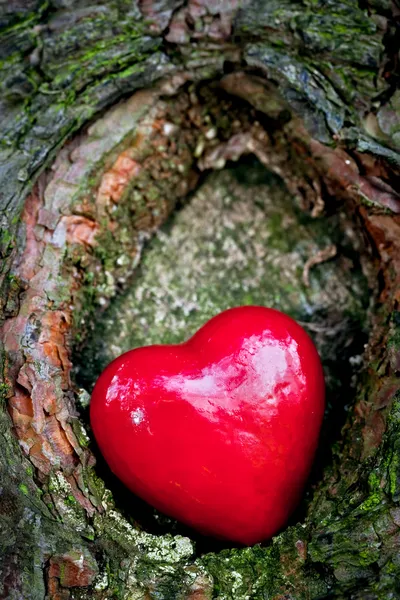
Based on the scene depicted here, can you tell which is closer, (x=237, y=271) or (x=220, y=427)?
(x=220, y=427)

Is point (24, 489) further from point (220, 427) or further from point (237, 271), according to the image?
point (237, 271)

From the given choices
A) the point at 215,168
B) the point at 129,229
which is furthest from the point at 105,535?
the point at 215,168

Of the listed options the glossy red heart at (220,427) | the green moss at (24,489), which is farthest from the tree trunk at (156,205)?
the glossy red heart at (220,427)

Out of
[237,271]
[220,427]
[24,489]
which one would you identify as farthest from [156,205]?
[24,489]

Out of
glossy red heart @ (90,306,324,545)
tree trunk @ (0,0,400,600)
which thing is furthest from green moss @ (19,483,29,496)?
glossy red heart @ (90,306,324,545)

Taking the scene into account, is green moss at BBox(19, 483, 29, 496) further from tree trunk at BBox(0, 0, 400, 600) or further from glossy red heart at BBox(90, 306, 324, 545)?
glossy red heart at BBox(90, 306, 324, 545)

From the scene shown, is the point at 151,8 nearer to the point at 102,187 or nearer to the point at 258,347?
the point at 102,187
